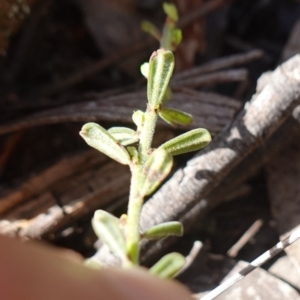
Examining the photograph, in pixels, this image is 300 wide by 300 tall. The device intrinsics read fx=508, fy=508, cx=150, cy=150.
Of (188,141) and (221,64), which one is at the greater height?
(221,64)

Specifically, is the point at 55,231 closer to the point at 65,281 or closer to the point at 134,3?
the point at 65,281

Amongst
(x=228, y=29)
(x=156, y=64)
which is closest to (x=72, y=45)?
(x=228, y=29)

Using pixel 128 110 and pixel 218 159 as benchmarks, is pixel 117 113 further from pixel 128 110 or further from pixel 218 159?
pixel 218 159

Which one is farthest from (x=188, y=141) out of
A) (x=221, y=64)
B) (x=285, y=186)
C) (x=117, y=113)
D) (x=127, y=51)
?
(x=127, y=51)

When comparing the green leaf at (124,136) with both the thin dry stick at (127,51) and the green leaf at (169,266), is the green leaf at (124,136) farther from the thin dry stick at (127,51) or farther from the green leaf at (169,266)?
the thin dry stick at (127,51)

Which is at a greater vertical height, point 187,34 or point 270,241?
point 187,34
